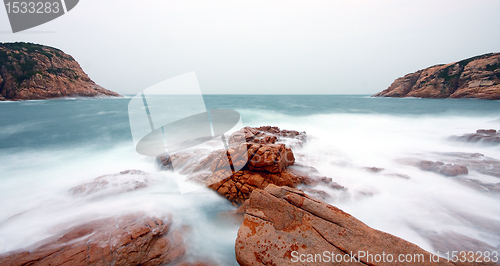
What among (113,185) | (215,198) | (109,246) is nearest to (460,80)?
(215,198)

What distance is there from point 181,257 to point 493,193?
8.53 m

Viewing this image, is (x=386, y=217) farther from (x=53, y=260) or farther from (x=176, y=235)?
(x=53, y=260)

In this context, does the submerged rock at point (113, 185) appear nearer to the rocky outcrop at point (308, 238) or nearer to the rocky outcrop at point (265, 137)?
the rocky outcrop at point (265, 137)

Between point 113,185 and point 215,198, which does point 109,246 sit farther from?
point 113,185

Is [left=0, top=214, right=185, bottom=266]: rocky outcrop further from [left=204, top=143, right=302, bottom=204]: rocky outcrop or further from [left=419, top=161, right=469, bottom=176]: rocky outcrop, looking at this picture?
[left=419, top=161, right=469, bottom=176]: rocky outcrop

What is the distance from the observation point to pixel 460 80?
4178 centimetres

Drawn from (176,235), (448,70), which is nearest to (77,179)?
(176,235)

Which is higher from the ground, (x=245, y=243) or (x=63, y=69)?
(x=63, y=69)

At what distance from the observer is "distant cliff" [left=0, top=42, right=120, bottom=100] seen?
36562 mm

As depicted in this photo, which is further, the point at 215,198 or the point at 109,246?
the point at 215,198

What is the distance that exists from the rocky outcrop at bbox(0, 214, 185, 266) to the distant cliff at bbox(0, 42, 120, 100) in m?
53.8

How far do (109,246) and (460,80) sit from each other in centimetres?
6467

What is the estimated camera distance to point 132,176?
6168mm

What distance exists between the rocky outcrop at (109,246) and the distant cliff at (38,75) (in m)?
53.8
